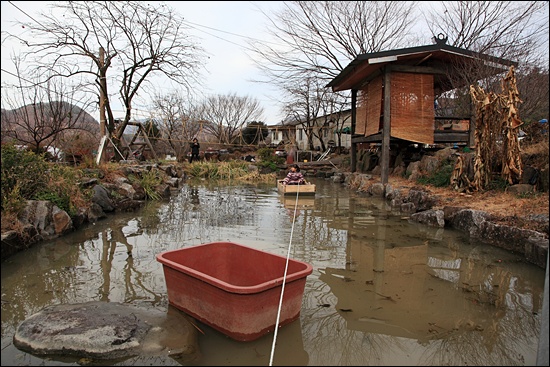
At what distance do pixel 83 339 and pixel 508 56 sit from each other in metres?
12.7

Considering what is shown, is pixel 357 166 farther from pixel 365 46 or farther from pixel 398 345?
pixel 398 345

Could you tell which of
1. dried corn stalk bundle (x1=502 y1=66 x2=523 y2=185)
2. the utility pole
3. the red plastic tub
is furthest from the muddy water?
the utility pole

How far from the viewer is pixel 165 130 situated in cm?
2505

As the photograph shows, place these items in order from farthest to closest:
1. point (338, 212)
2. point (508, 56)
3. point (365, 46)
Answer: point (365, 46), point (508, 56), point (338, 212)

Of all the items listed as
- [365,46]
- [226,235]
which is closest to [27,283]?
[226,235]

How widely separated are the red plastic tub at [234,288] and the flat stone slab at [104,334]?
0.24 m

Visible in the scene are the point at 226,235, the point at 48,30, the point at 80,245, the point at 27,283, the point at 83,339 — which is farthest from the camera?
the point at 48,30

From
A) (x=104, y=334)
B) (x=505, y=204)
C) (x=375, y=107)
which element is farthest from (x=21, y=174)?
(x=375, y=107)

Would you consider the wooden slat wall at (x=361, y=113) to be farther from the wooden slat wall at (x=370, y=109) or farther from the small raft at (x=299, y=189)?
the small raft at (x=299, y=189)

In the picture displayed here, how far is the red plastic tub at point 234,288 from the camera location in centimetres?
288

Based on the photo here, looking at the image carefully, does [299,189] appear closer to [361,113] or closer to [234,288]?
[361,113]

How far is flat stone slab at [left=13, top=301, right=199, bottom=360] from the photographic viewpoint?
2695 millimetres

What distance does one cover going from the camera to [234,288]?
9.16 ft

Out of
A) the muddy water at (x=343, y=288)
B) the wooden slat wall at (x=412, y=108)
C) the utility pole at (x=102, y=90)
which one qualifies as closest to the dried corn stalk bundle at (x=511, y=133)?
the muddy water at (x=343, y=288)
